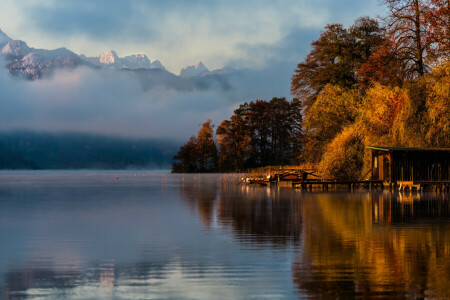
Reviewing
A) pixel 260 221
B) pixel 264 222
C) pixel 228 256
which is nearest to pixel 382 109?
pixel 260 221

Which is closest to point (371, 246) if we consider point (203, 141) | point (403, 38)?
point (403, 38)

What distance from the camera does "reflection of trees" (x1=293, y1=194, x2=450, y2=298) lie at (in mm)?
9172

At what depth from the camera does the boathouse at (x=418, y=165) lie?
145 ft

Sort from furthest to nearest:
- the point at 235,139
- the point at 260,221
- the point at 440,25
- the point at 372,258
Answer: the point at 235,139 < the point at 440,25 < the point at 260,221 < the point at 372,258

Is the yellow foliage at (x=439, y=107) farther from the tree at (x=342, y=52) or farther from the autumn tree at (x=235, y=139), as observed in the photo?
the autumn tree at (x=235, y=139)

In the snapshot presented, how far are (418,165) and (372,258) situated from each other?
35173 millimetres

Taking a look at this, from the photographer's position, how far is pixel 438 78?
143 feet

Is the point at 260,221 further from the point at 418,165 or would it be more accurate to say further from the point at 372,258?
the point at 418,165

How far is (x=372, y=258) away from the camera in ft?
40.2

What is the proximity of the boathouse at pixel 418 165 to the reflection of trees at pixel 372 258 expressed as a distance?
24.0 m

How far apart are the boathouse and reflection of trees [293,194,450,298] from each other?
24047mm

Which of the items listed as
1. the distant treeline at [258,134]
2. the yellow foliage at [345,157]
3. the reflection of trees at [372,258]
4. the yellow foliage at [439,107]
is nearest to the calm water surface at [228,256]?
the reflection of trees at [372,258]

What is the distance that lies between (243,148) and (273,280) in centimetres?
10686

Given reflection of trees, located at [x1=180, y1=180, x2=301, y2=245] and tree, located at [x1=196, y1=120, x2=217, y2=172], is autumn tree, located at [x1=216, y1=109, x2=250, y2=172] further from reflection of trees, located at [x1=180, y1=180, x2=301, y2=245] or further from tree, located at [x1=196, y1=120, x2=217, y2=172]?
reflection of trees, located at [x1=180, y1=180, x2=301, y2=245]
